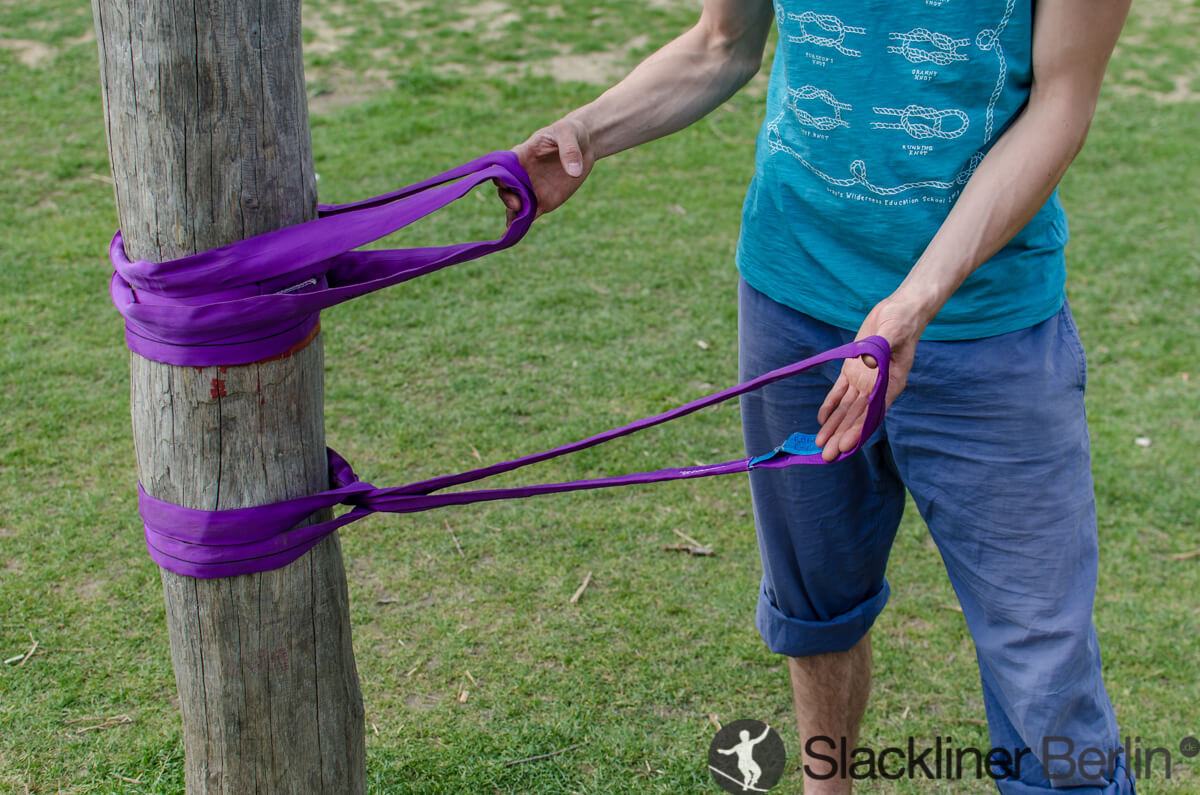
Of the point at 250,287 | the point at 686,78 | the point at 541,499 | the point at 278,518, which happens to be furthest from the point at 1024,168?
the point at 541,499

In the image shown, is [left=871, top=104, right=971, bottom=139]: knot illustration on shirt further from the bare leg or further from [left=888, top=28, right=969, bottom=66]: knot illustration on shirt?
the bare leg

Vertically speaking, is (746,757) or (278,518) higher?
(278,518)

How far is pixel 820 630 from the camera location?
2.26 meters

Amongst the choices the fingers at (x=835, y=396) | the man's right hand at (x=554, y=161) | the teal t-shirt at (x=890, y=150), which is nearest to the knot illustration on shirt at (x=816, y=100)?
the teal t-shirt at (x=890, y=150)

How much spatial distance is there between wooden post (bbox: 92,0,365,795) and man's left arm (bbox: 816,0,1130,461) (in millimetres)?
855

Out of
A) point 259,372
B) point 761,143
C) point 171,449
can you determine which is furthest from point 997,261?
point 171,449

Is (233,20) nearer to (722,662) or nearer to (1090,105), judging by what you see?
(1090,105)

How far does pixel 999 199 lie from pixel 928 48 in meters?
0.27

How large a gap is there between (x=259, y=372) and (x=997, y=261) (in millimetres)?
1186

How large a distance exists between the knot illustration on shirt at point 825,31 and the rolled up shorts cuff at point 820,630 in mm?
1114

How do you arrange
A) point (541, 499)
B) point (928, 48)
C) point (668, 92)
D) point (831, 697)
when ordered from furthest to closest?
point (541, 499)
point (831, 697)
point (668, 92)
point (928, 48)

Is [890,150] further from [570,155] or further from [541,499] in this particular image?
[541,499]

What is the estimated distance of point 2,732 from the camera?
2.72 meters

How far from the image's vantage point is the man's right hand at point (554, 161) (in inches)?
75.0
